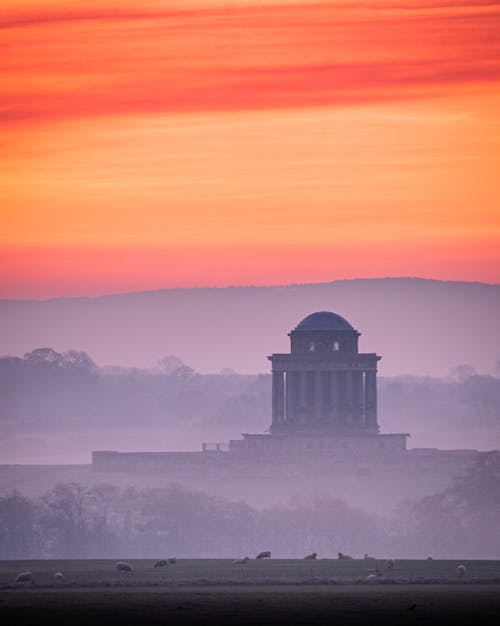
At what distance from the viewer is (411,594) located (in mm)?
189875

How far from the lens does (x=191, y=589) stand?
195500mm

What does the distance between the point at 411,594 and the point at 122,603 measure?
14.7 metres

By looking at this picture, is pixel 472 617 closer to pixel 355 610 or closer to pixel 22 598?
pixel 355 610

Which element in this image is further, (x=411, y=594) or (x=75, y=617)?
(x=411, y=594)

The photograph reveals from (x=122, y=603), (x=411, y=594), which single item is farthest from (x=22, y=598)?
(x=411, y=594)

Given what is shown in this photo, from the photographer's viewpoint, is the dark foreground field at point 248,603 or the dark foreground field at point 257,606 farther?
the dark foreground field at point 248,603

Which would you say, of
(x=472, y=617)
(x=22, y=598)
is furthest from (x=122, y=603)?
(x=472, y=617)

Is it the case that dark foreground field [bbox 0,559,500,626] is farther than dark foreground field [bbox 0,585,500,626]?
Yes

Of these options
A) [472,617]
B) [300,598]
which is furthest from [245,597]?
[472,617]

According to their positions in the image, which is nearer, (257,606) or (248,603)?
(257,606)

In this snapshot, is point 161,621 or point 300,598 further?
point 300,598

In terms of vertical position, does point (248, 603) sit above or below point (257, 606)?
above

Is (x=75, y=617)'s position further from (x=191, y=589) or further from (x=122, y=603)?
(x=191, y=589)

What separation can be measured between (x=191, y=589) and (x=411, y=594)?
11802 mm
